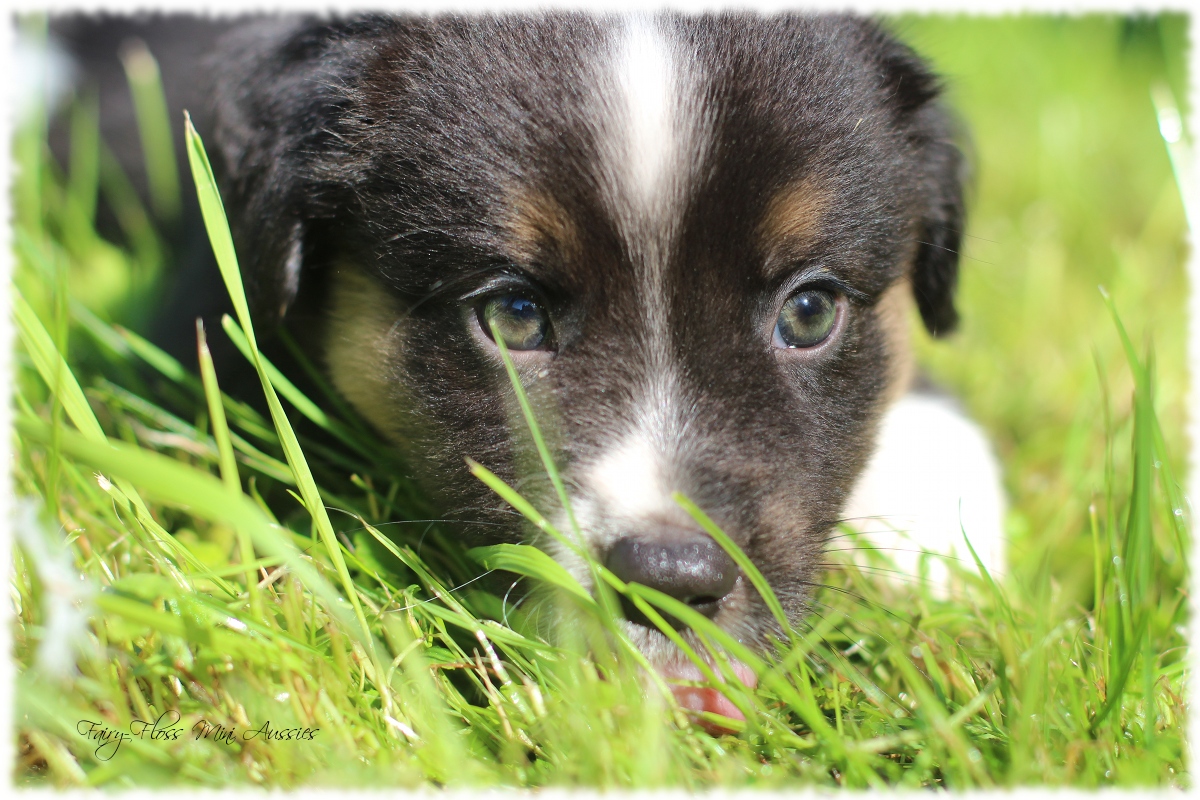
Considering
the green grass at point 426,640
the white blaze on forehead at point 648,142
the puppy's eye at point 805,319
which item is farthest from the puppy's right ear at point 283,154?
the puppy's eye at point 805,319

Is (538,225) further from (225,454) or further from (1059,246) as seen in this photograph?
(1059,246)

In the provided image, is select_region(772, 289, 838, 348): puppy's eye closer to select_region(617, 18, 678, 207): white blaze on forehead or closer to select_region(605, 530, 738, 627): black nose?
select_region(617, 18, 678, 207): white blaze on forehead

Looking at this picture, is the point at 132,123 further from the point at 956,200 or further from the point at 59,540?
the point at 956,200

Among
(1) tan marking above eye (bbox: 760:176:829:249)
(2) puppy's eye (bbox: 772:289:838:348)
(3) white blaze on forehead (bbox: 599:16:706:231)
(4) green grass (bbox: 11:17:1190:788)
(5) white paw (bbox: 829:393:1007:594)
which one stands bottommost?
(5) white paw (bbox: 829:393:1007:594)

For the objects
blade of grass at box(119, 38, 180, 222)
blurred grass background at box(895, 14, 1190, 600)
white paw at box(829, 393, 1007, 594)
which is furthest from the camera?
blade of grass at box(119, 38, 180, 222)

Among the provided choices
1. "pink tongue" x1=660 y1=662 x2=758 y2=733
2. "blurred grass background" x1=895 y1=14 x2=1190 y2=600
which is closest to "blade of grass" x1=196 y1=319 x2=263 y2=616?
"pink tongue" x1=660 y1=662 x2=758 y2=733

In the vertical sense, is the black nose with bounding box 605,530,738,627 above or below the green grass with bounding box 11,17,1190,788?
above
